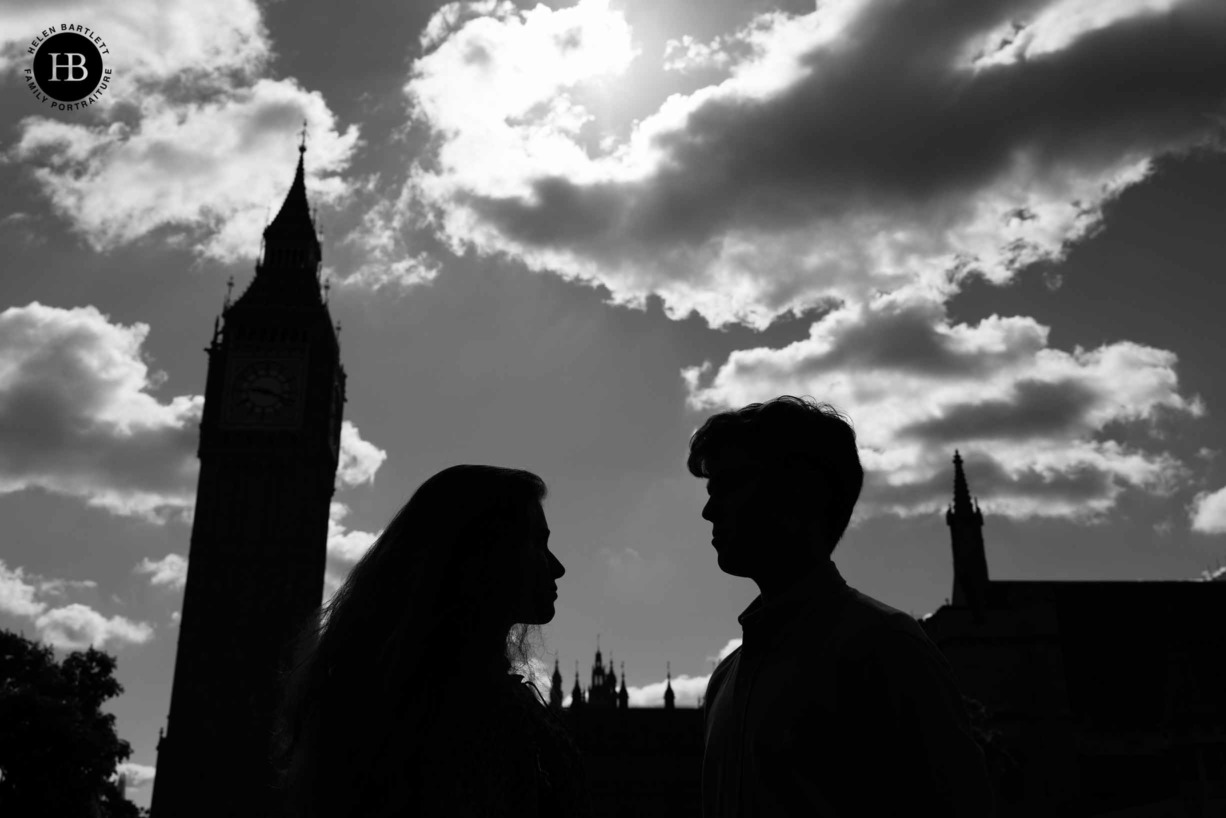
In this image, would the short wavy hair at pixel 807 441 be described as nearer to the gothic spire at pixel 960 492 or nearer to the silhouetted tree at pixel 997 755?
the silhouetted tree at pixel 997 755

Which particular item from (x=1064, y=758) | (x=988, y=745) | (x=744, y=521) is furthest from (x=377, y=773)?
(x=1064, y=758)

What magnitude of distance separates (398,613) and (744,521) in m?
1.03

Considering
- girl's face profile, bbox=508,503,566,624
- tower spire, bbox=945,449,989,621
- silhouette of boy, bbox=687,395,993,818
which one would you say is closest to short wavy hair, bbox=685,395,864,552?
silhouette of boy, bbox=687,395,993,818

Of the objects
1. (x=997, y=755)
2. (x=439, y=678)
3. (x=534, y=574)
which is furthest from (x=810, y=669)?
(x=997, y=755)

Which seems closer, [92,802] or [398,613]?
[398,613]

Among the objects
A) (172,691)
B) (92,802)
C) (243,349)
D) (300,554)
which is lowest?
(92,802)

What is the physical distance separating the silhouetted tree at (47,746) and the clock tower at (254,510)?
63.0 ft

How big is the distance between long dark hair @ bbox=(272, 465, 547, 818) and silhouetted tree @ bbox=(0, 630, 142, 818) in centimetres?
3114

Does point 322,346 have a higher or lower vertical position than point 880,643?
higher

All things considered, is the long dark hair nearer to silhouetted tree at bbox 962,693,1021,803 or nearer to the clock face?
silhouetted tree at bbox 962,693,1021,803

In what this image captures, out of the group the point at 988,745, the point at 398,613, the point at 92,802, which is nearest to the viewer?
the point at 398,613

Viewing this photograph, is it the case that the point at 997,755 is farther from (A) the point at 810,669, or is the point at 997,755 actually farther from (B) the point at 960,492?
(B) the point at 960,492

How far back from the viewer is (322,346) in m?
59.2

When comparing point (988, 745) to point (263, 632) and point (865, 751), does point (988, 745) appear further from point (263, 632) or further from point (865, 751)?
point (263, 632)
